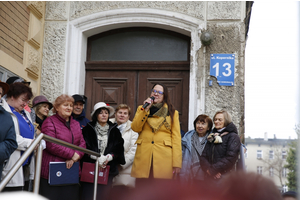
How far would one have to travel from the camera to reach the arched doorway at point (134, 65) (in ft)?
22.4

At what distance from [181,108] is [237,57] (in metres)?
1.29

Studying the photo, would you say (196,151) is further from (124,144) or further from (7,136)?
(7,136)

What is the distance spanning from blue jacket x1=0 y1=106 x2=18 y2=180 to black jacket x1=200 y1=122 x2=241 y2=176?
2.27m

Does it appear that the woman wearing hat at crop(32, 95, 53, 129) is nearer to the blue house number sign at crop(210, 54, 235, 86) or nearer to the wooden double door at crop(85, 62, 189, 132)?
the wooden double door at crop(85, 62, 189, 132)

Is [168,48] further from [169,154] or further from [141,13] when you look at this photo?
[169,154]

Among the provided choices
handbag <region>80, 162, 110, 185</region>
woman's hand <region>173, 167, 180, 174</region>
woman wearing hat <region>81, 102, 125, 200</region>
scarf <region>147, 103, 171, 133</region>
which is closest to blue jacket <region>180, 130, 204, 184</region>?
woman's hand <region>173, 167, 180, 174</region>

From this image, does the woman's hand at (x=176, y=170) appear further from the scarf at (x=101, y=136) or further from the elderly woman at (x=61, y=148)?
the elderly woman at (x=61, y=148)

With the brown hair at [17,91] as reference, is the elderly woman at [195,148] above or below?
below

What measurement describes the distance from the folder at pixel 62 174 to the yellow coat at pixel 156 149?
0.73 metres

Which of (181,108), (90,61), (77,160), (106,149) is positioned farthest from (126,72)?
(77,160)

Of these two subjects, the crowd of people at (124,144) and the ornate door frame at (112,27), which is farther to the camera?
the ornate door frame at (112,27)

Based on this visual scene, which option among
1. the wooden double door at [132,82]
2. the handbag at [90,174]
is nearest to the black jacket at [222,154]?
the handbag at [90,174]

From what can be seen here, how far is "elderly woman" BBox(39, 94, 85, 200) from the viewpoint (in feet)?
13.7

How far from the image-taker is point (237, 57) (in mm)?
6316
